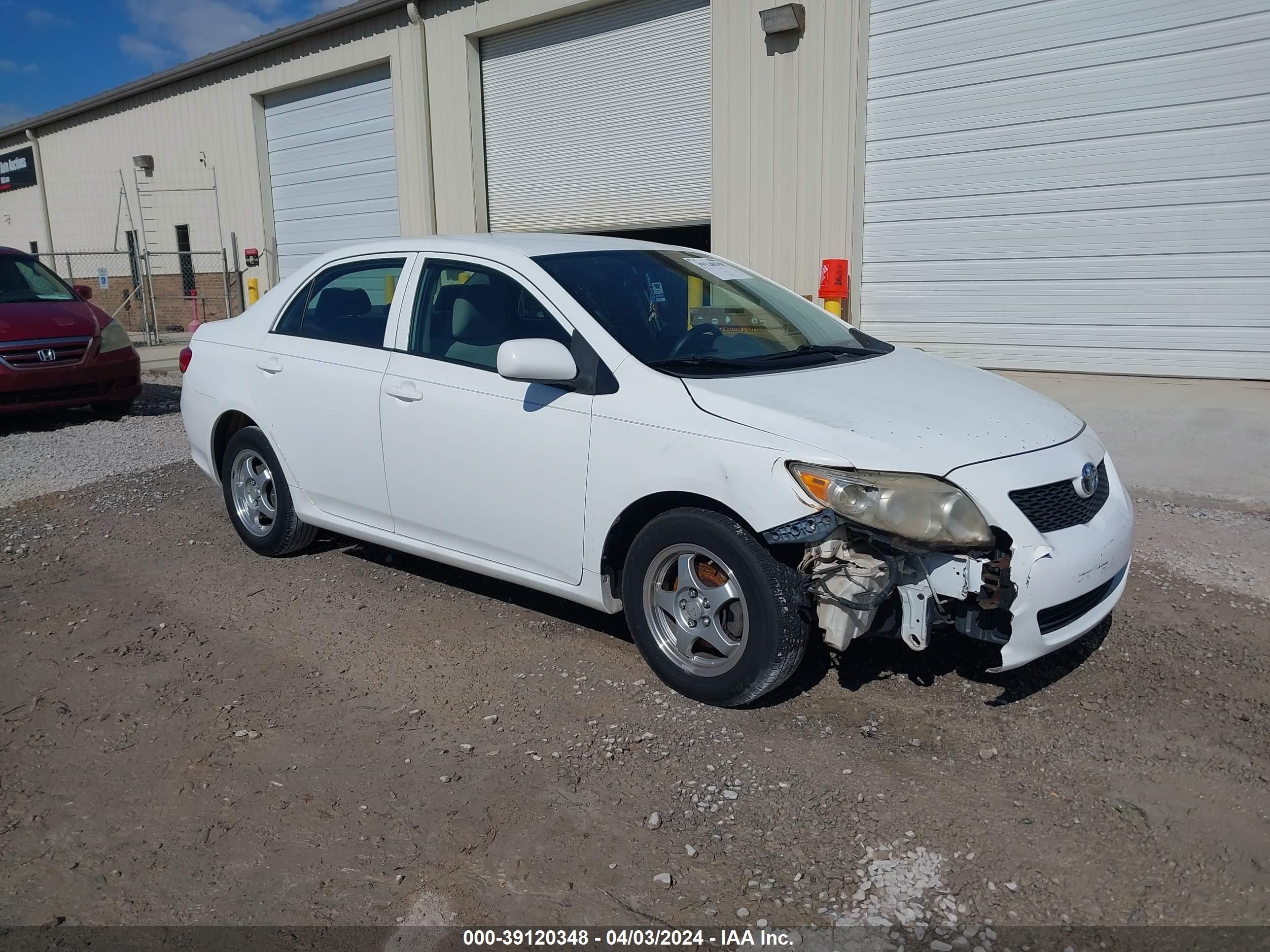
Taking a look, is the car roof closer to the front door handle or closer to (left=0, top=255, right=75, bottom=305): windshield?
the front door handle

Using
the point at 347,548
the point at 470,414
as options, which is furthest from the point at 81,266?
the point at 470,414

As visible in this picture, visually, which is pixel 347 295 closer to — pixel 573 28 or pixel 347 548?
pixel 347 548

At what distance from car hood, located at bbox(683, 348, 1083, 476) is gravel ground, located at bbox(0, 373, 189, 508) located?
573 cm

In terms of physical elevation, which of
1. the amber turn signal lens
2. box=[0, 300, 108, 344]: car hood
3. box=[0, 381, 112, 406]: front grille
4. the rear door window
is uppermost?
the rear door window

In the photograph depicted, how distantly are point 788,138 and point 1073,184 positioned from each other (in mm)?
3081

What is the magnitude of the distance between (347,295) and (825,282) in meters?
6.75

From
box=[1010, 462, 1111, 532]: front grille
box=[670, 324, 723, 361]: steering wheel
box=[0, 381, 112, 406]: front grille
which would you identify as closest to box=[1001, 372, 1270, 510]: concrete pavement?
box=[1010, 462, 1111, 532]: front grille

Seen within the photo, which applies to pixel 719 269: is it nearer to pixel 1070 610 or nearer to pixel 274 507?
pixel 1070 610

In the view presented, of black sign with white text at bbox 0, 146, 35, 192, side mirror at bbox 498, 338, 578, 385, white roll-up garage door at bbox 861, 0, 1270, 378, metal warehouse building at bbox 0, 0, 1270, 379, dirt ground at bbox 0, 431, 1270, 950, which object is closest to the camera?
dirt ground at bbox 0, 431, 1270, 950

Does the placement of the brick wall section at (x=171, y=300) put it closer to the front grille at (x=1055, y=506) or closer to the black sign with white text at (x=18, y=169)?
the black sign with white text at (x=18, y=169)

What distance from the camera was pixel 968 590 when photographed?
3.29 meters

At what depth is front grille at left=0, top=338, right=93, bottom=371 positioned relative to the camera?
9.15 meters

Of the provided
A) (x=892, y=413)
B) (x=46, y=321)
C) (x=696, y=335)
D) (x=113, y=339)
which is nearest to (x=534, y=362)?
(x=696, y=335)

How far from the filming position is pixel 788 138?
37.0 feet
